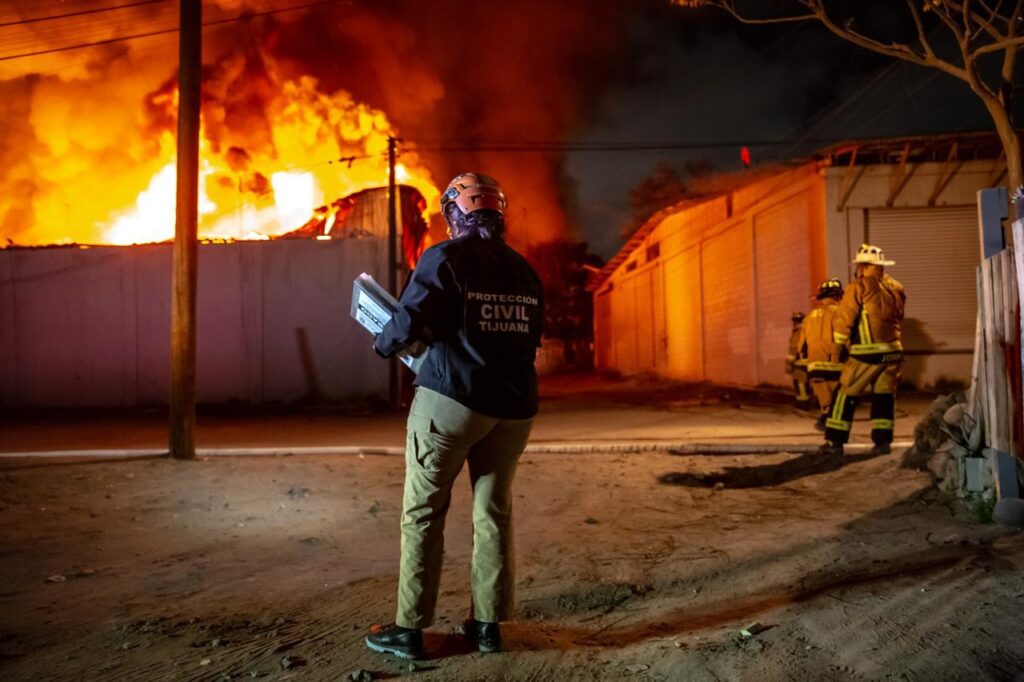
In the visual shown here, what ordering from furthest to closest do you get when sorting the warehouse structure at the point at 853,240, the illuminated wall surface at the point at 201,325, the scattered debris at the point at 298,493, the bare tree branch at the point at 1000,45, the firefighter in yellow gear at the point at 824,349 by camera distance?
the illuminated wall surface at the point at 201,325
the warehouse structure at the point at 853,240
the bare tree branch at the point at 1000,45
the firefighter in yellow gear at the point at 824,349
the scattered debris at the point at 298,493

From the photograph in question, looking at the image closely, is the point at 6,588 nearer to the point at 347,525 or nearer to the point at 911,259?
the point at 347,525

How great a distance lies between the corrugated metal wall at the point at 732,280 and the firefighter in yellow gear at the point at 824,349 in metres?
7.61

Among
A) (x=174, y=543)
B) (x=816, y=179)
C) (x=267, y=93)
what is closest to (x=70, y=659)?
(x=174, y=543)

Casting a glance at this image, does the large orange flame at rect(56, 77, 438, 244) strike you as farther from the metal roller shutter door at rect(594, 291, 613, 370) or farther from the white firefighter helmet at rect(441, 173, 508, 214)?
the metal roller shutter door at rect(594, 291, 613, 370)

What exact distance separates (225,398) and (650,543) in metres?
13.9

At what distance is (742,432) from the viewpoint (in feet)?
30.9

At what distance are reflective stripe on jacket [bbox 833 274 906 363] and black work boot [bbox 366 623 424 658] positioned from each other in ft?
18.1

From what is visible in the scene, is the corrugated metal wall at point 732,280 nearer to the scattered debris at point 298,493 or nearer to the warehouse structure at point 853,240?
the warehouse structure at point 853,240

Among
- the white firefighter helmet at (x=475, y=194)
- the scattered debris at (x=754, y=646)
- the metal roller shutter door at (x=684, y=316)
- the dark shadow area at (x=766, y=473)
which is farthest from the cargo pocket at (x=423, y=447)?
the metal roller shutter door at (x=684, y=316)

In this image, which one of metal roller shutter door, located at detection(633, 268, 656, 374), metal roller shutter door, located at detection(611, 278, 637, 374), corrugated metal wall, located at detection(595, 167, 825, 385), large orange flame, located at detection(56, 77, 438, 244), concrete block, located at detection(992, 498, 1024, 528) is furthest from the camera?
metal roller shutter door, located at detection(611, 278, 637, 374)

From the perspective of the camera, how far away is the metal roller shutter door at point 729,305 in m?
19.0

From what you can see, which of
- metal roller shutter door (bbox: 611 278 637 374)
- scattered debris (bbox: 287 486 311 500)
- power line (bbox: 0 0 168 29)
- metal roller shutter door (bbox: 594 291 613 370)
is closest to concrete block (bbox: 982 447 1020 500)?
scattered debris (bbox: 287 486 311 500)

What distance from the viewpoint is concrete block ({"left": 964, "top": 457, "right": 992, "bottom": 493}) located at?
167 inches

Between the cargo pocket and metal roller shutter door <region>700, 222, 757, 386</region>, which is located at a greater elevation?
metal roller shutter door <region>700, 222, 757, 386</region>
